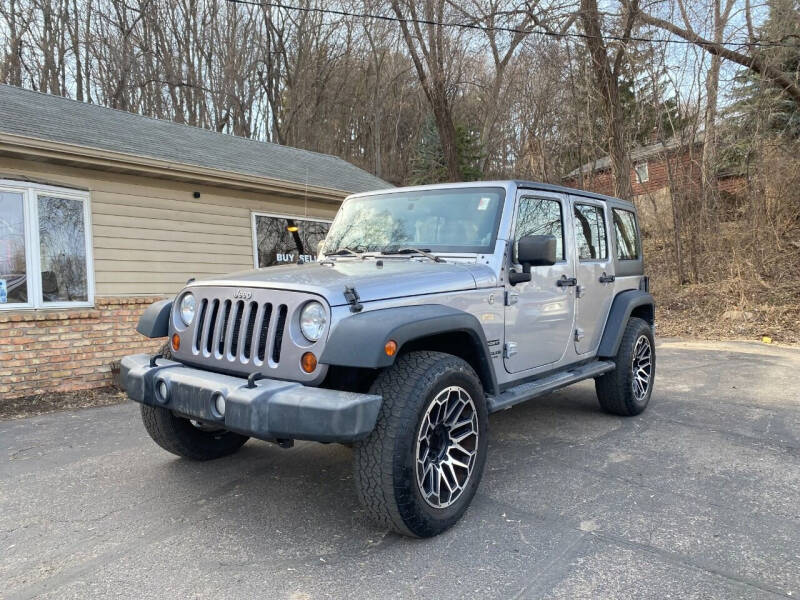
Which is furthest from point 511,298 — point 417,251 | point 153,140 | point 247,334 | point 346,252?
point 153,140

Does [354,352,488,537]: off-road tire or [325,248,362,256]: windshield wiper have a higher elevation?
[325,248,362,256]: windshield wiper

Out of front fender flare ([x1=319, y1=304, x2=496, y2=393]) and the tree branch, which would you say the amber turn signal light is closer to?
front fender flare ([x1=319, y1=304, x2=496, y2=393])

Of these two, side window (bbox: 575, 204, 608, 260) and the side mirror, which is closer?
the side mirror

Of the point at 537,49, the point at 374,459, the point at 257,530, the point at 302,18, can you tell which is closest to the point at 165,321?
the point at 257,530

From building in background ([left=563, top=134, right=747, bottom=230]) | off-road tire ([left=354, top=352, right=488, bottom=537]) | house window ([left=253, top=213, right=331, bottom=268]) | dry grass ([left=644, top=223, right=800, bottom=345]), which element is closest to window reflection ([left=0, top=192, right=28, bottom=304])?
house window ([left=253, top=213, right=331, bottom=268])

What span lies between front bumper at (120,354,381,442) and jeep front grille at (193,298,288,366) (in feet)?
0.52

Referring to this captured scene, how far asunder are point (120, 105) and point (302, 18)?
308 inches

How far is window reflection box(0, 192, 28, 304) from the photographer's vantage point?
20.8ft

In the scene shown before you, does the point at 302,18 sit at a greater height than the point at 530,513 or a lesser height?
greater

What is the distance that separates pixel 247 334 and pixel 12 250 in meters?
5.04

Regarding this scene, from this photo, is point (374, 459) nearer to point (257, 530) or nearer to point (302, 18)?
point (257, 530)

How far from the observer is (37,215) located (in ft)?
21.5

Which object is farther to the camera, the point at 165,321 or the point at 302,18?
the point at 302,18

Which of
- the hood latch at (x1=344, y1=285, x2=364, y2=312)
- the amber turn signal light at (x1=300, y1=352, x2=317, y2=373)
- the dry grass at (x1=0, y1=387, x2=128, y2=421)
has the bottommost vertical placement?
the dry grass at (x1=0, y1=387, x2=128, y2=421)
